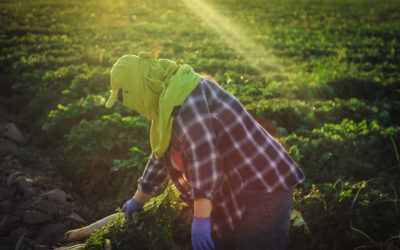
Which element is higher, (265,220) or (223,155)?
(223,155)

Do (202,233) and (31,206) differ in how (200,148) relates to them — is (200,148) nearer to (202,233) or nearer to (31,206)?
(202,233)

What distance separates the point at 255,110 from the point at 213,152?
10.1ft

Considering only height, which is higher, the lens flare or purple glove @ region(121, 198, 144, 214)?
the lens flare

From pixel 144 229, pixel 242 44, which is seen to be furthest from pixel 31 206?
pixel 242 44

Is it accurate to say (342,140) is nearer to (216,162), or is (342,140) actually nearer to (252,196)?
(252,196)

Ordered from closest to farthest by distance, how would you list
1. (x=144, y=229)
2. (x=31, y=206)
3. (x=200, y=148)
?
(x=200, y=148), (x=144, y=229), (x=31, y=206)

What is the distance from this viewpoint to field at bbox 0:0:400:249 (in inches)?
104

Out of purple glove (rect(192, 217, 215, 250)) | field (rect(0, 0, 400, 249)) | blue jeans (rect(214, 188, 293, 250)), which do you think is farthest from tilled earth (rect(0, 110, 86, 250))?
blue jeans (rect(214, 188, 293, 250))

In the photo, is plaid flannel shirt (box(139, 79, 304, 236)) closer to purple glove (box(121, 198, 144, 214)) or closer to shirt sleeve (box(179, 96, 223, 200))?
shirt sleeve (box(179, 96, 223, 200))

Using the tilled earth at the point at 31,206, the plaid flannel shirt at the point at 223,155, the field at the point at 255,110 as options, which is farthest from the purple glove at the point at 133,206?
the tilled earth at the point at 31,206

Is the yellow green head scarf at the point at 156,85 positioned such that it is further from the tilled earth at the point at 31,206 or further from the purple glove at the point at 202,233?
the tilled earth at the point at 31,206

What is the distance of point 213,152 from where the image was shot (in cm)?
150

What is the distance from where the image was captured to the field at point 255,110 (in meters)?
2.65

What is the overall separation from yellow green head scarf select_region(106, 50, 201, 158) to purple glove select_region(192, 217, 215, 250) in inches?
19.2
